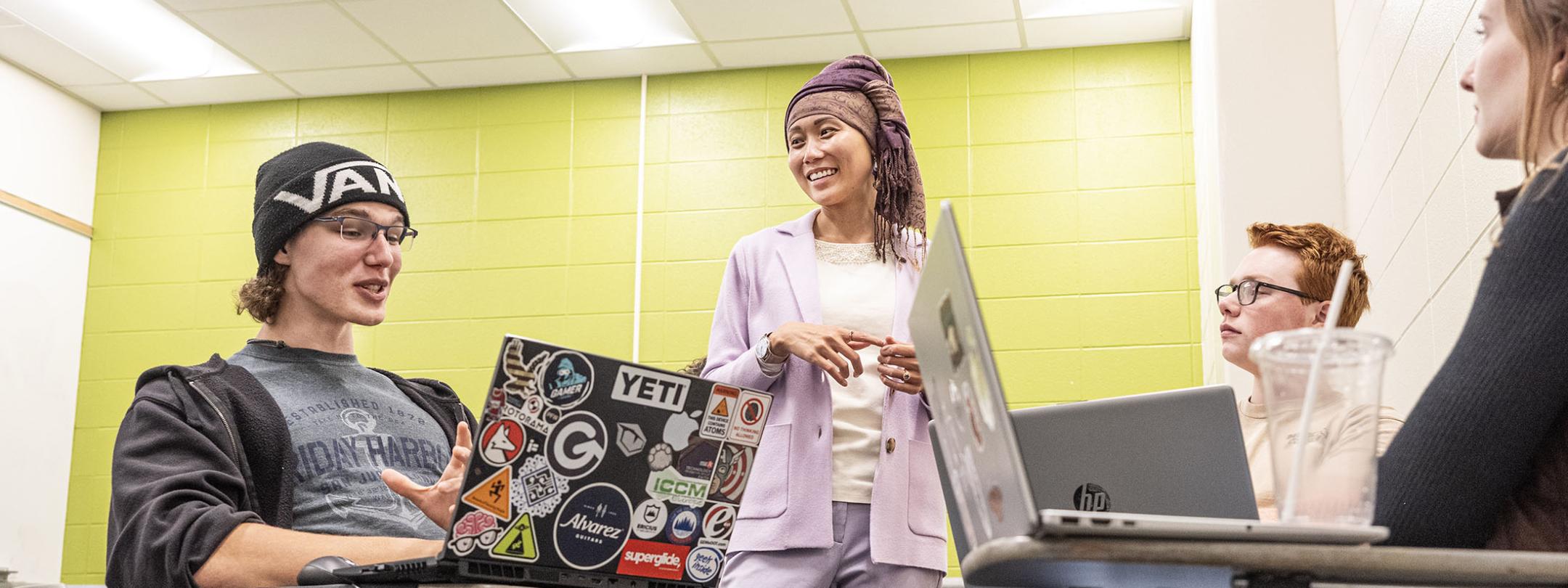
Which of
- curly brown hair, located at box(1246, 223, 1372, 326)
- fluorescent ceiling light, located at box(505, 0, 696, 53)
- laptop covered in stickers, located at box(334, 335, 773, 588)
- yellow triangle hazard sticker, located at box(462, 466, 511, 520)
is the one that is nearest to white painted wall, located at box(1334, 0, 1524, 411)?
curly brown hair, located at box(1246, 223, 1372, 326)

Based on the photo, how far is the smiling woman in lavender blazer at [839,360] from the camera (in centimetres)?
216

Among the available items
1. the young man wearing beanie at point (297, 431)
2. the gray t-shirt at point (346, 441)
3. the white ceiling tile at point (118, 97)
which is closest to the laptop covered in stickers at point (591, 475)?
the young man wearing beanie at point (297, 431)

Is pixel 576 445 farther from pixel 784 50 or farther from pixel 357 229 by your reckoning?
pixel 784 50

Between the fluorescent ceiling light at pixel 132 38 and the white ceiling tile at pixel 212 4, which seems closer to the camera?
the white ceiling tile at pixel 212 4

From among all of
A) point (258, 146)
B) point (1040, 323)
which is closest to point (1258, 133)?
point (1040, 323)

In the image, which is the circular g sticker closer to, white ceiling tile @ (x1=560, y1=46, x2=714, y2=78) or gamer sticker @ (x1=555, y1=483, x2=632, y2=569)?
gamer sticker @ (x1=555, y1=483, x2=632, y2=569)

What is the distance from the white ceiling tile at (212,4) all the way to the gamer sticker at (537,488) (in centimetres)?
413

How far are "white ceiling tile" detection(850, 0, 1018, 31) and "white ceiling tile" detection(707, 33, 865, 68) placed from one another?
0.19 m

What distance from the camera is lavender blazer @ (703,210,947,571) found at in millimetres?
2168

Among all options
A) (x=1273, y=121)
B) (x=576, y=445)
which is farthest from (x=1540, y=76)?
(x=1273, y=121)

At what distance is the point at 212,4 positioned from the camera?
5031 mm

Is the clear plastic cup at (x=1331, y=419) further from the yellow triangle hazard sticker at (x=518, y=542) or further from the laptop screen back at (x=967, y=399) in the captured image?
the yellow triangle hazard sticker at (x=518, y=542)

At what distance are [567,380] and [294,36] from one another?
4431 mm

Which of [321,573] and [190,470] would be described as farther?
[190,470]
